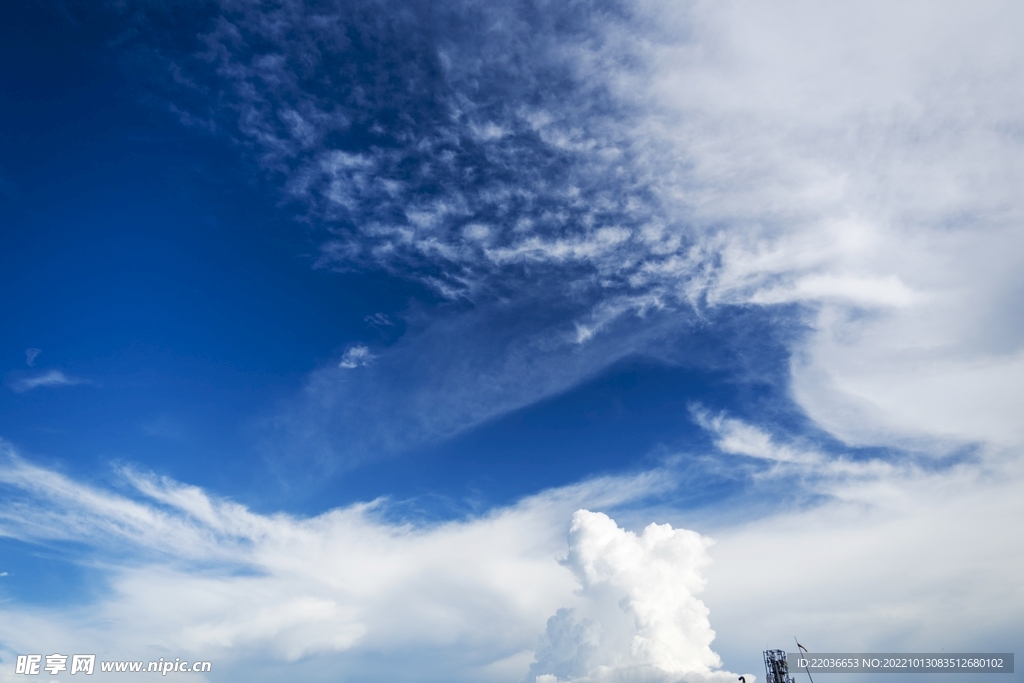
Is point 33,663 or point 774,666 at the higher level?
point 33,663

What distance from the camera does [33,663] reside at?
113 meters

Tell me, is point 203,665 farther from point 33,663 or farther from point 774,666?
point 774,666

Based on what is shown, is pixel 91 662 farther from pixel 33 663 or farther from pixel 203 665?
pixel 203 665

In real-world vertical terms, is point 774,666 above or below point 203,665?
below

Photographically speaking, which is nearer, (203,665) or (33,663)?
(33,663)

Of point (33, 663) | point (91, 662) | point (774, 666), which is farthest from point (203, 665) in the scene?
point (774, 666)

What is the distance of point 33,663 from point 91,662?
34.4 ft

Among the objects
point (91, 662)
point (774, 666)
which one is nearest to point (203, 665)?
point (91, 662)

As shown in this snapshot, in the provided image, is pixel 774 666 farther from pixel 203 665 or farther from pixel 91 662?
pixel 91 662

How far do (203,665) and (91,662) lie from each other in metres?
22.4

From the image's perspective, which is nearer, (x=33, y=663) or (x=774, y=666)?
(x=33, y=663)

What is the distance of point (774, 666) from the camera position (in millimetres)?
120562

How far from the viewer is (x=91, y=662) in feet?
381

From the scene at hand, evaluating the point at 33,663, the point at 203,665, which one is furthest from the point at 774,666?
the point at 33,663
